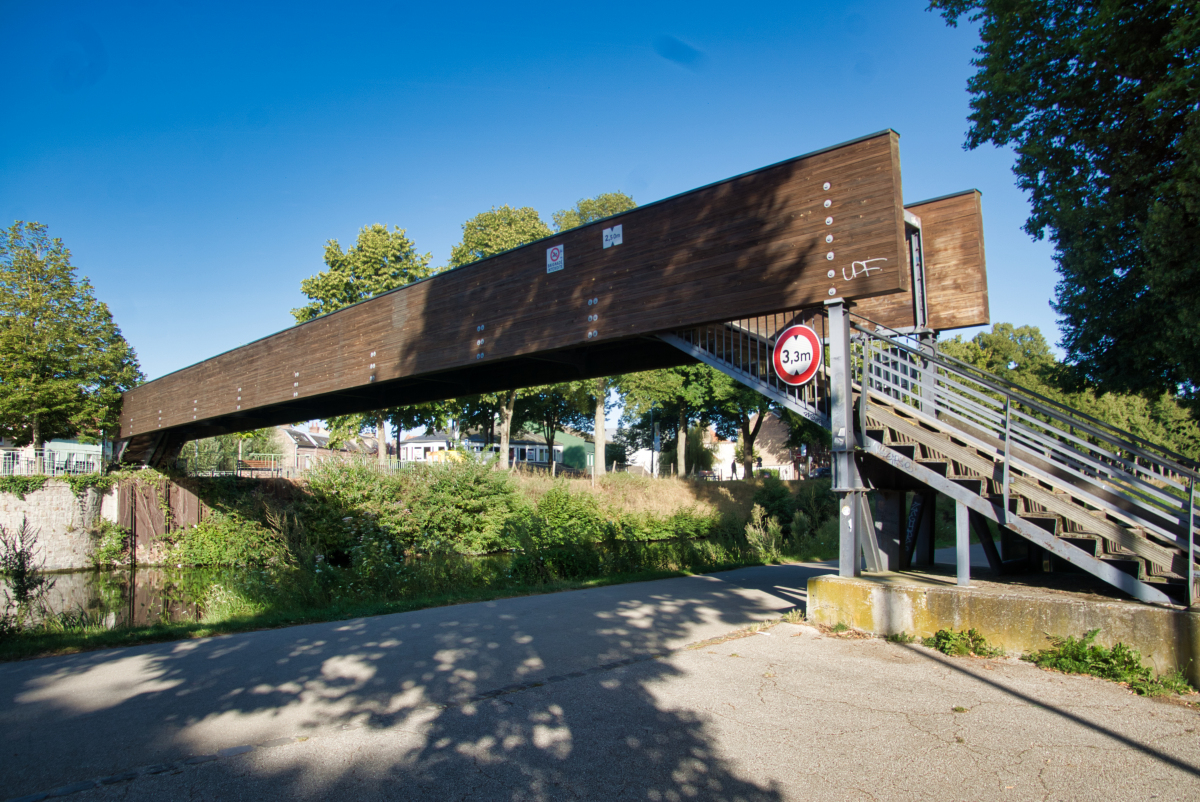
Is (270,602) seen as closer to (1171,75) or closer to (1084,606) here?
(1084,606)

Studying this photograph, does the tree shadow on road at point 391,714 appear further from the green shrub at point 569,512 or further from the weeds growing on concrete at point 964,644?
the green shrub at point 569,512

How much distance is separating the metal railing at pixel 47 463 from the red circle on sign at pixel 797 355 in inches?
1159

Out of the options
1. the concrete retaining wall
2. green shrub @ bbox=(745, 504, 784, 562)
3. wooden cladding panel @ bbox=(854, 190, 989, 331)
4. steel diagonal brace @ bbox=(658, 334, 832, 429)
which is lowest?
green shrub @ bbox=(745, 504, 784, 562)

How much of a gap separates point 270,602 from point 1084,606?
11.0 metres

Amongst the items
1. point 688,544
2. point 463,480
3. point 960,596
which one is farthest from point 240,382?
point 960,596

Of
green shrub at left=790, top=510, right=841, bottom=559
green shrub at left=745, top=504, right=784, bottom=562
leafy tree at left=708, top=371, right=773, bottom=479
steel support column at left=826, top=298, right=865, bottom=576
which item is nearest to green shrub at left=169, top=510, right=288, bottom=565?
green shrub at left=745, top=504, right=784, bottom=562

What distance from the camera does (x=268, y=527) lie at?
25.5 metres

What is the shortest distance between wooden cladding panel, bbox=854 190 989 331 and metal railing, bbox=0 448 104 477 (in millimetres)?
30612

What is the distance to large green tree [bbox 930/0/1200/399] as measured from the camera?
10586 mm

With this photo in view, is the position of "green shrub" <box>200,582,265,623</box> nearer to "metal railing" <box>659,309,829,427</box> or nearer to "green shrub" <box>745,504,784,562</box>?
"metal railing" <box>659,309,829,427</box>

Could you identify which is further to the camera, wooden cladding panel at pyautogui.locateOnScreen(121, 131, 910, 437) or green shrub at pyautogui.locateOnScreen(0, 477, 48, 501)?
green shrub at pyautogui.locateOnScreen(0, 477, 48, 501)

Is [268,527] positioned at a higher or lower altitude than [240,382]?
lower

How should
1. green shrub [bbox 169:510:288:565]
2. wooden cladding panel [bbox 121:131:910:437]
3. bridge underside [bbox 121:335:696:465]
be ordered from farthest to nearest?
green shrub [bbox 169:510:288:565] < bridge underside [bbox 121:335:696:465] < wooden cladding panel [bbox 121:131:910:437]

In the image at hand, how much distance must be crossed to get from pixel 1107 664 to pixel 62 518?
3250cm
